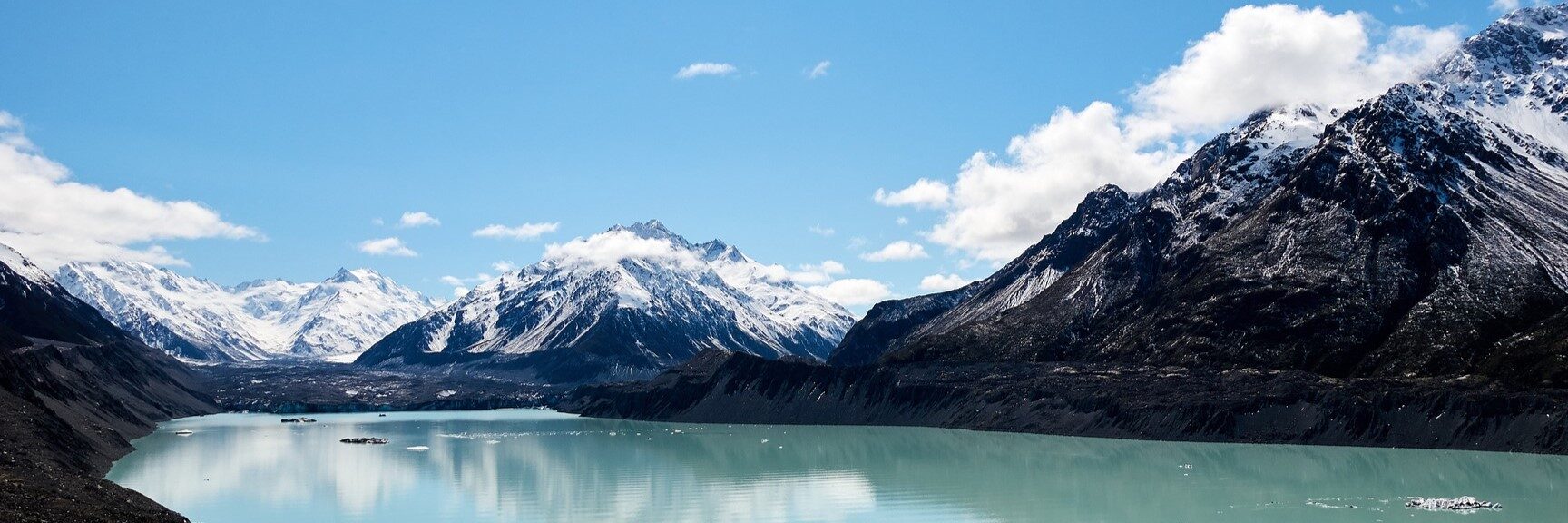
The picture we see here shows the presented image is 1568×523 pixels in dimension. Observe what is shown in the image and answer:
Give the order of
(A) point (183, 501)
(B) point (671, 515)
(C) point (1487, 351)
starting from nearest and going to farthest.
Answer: (B) point (671, 515) < (A) point (183, 501) < (C) point (1487, 351)

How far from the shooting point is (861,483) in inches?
4813

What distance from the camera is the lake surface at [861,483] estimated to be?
96.1 meters

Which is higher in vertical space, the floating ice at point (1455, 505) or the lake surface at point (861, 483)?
the lake surface at point (861, 483)

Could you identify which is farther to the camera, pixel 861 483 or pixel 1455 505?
pixel 861 483

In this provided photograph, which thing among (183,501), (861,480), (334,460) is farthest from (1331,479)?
(334,460)

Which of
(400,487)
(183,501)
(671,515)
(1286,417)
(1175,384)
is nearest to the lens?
(671,515)

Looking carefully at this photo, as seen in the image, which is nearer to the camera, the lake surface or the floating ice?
the floating ice

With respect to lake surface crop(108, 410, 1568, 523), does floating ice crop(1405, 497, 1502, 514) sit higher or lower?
lower

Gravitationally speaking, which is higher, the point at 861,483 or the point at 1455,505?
the point at 861,483

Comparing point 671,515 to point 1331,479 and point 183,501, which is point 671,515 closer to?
point 183,501

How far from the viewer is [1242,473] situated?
4892 inches

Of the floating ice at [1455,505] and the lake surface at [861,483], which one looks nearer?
the floating ice at [1455,505]

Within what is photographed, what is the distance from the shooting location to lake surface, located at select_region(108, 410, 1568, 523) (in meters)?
96.1

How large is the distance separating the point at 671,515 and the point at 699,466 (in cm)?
5276
